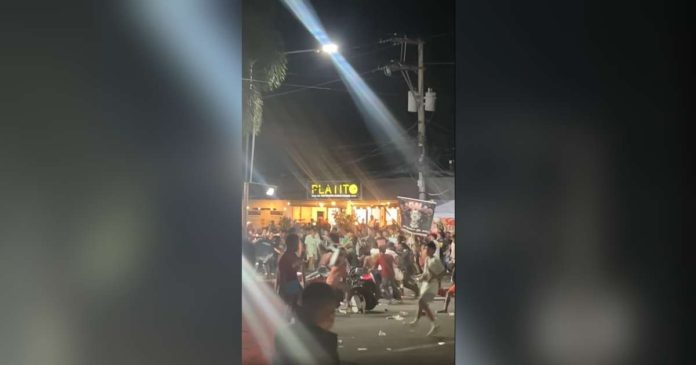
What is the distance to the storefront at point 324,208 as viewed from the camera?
2074 millimetres

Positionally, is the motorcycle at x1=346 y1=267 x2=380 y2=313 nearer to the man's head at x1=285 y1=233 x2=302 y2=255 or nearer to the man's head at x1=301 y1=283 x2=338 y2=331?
the man's head at x1=301 y1=283 x2=338 y2=331

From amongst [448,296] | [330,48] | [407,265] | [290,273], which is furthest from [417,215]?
[330,48]

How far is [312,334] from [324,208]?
0.51 m

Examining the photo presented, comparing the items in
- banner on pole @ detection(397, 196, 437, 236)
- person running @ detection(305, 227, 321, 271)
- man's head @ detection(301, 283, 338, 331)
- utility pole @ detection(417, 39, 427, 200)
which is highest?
utility pole @ detection(417, 39, 427, 200)

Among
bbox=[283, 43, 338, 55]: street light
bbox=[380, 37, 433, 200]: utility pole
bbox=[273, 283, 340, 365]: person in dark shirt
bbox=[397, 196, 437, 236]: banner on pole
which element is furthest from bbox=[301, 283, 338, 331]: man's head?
bbox=[283, 43, 338, 55]: street light

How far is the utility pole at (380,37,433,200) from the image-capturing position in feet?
6.75

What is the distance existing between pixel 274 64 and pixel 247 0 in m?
0.28

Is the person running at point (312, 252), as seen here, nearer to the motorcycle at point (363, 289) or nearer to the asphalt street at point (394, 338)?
the motorcycle at point (363, 289)

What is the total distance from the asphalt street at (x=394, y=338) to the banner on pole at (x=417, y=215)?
11.2 inches

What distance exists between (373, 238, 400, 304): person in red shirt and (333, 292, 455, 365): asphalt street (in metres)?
0.07

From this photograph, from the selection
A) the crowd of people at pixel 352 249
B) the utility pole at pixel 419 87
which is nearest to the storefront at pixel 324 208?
the crowd of people at pixel 352 249
